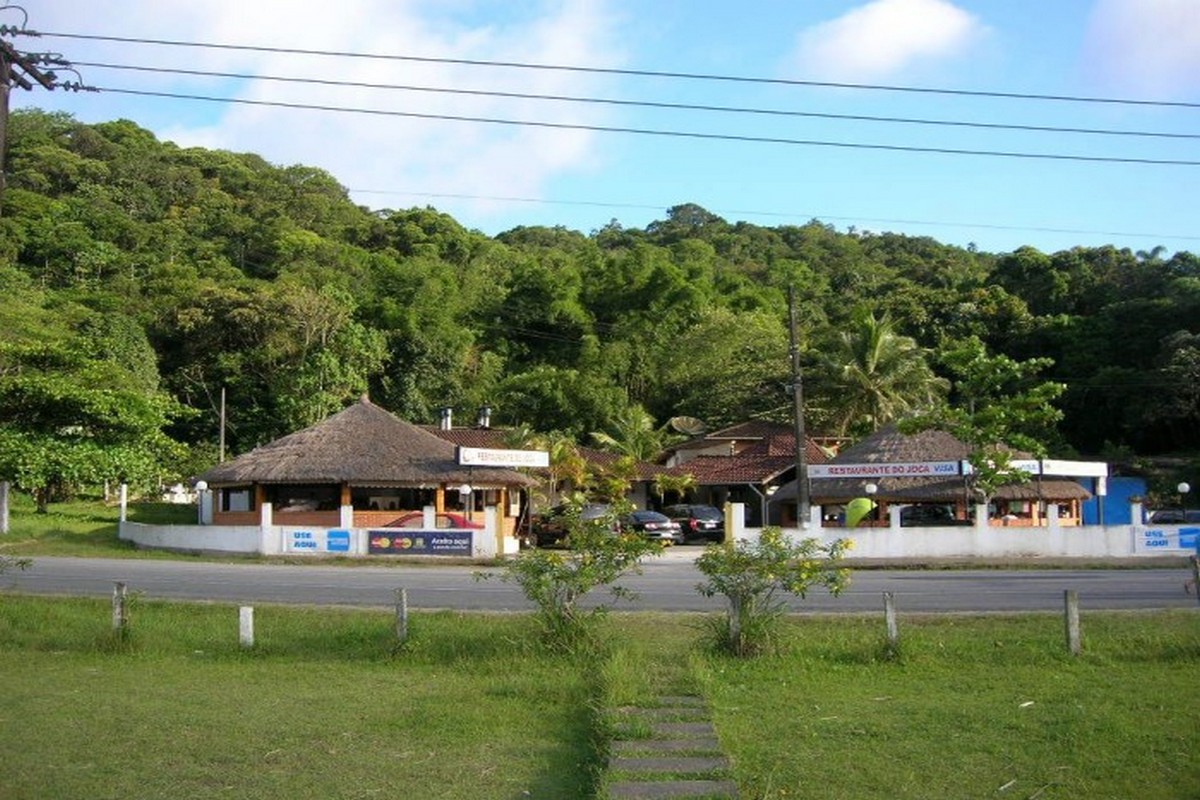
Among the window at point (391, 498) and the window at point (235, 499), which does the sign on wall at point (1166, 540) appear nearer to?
the window at point (391, 498)

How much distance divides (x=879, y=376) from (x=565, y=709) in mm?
42648

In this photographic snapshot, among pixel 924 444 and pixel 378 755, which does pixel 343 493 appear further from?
pixel 378 755

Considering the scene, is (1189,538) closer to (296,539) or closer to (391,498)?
(296,539)

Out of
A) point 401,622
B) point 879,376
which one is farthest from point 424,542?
point 879,376

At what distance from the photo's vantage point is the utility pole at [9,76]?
13.0 metres

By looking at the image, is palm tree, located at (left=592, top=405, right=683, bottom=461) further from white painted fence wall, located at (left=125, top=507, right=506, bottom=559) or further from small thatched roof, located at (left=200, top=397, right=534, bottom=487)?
white painted fence wall, located at (left=125, top=507, right=506, bottom=559)

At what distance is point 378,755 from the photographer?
9289 mm

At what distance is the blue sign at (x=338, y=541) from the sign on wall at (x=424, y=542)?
75cm

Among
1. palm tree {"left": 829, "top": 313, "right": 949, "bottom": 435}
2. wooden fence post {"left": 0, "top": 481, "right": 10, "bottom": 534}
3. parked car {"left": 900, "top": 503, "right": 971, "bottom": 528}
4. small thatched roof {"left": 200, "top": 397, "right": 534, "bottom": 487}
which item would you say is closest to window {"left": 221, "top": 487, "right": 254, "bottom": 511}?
small thatched roof {"left": 200, "top": 397, "right": 534, "bottom": 487}

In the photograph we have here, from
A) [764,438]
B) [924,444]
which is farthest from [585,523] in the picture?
[764,438]

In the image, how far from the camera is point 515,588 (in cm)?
2250

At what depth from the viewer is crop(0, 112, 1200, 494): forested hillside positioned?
51.0 metres

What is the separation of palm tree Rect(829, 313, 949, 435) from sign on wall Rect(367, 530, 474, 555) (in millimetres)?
23377

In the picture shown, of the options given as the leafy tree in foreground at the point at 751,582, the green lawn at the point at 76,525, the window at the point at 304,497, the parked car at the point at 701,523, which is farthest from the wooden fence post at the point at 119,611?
the parked car at the point at 701,523
